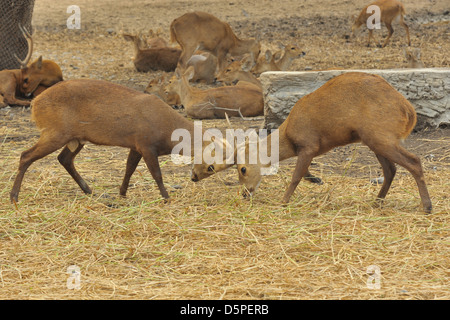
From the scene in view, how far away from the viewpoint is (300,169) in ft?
18.0

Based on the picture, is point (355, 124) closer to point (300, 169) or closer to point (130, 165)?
point (300, 169)

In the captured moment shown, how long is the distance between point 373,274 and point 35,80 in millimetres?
7494

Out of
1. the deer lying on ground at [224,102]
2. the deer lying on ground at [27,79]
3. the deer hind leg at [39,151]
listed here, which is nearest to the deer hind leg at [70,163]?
the deer hind leg at [39,151]

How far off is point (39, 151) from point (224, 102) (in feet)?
13.1

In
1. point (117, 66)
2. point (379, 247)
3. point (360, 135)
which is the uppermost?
point (360, 135)

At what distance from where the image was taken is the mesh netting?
10695mm

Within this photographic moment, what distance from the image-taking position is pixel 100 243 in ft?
15.1

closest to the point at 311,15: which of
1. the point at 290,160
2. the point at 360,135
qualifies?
the point at 290,160

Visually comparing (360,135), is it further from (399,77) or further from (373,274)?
(399,77)

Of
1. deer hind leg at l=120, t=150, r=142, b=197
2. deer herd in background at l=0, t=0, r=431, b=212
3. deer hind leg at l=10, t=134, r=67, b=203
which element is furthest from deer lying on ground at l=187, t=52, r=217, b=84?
deer hind leg at l=10, t=134, r=67, b=203

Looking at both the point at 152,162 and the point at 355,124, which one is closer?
the point at 355,124

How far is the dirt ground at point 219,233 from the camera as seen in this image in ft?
12.8

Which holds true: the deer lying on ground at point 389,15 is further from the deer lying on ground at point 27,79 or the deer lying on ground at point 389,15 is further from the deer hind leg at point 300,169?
the deer hind leg at point 300,169

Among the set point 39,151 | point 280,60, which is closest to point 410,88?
point 39,151
